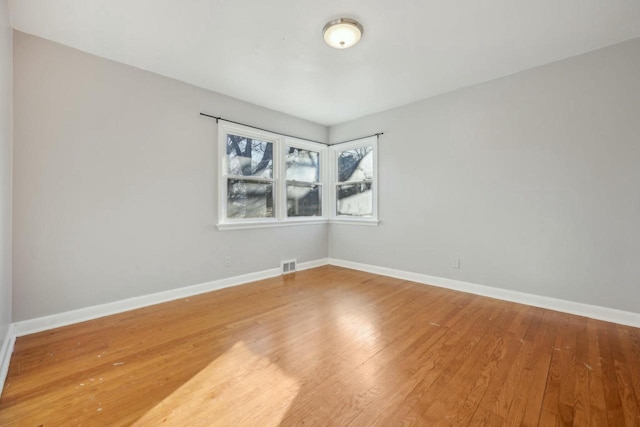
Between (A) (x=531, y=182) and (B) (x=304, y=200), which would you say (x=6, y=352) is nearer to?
(B) (x=304, y=200)

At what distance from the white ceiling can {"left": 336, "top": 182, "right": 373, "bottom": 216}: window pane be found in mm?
1728

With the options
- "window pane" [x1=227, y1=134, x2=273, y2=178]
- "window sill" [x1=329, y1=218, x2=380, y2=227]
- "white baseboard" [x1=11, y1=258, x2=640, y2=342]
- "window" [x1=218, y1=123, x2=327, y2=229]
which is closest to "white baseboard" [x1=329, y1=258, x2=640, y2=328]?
"white baseboard" [x1=11, y1=258, x2=640, y2=342]

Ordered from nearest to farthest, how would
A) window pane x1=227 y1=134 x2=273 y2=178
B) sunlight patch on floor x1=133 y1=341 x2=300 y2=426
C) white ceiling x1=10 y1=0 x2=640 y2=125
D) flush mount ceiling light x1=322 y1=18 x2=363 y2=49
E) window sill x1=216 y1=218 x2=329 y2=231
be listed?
sunlight patch on floor x1=133 y1=341 x2=300 y2=426, white ceiling x1=10 y1=0 x2=640 y2=125, flush mount ceiling light x1=322 y1=18 x2=363 y2=49, window sill x1=216 y1=218 x2=329 y2=231, window pane x1=227 y1=134 x2=273 y2=178

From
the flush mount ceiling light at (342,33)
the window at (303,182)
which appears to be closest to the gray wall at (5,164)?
the flush mount ceiling light at (342,33)

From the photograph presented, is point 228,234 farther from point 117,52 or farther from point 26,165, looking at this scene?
point 117,52

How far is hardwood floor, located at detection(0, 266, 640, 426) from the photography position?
1.42 metres

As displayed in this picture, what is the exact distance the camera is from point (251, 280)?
3822 mm

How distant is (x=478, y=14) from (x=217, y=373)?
331cm

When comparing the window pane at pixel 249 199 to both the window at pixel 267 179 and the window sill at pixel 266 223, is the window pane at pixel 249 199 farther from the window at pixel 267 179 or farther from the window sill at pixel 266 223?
the window sill at pixel 266 223

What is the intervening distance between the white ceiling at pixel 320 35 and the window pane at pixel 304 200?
1.76m

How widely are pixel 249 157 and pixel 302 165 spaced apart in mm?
1057

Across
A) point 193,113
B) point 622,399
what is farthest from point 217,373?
point 193,113

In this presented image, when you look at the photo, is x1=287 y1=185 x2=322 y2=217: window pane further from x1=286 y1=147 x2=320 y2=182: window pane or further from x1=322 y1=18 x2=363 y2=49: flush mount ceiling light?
x1=322 y1=18 x2=363 y2=49: flush mount ceiling light

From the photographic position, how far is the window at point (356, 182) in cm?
437
